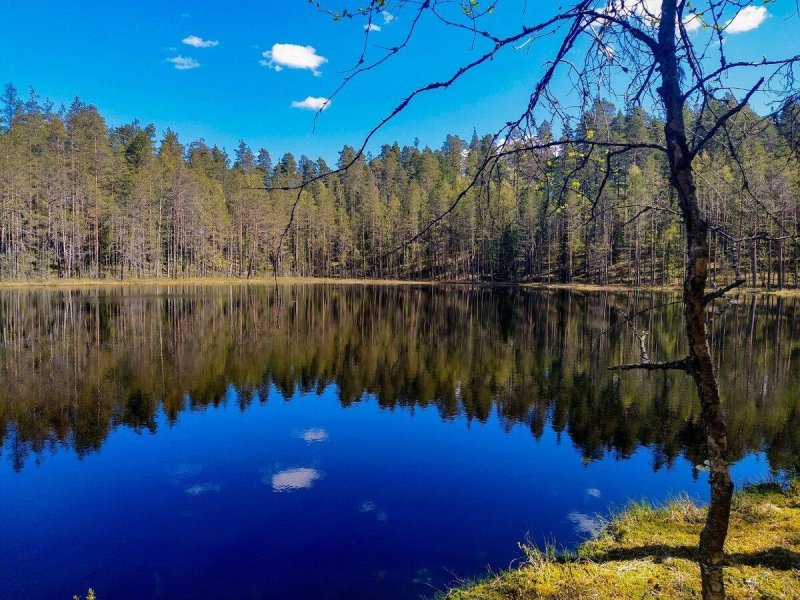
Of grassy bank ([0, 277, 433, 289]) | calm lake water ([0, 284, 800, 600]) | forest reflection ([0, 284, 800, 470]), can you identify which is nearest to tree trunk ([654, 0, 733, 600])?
calm lake water ([0, 284, 800, 600])

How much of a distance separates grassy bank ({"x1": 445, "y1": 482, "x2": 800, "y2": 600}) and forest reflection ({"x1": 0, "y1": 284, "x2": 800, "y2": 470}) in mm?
4878

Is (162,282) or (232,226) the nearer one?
(162,282)

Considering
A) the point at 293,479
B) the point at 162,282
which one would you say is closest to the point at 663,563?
the point at 293,479

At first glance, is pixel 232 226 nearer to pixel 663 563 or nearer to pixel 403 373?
pixel 403 373

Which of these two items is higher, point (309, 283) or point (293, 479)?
point (309, 283)

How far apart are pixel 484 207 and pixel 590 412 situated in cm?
1361

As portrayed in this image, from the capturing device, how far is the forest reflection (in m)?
13.6

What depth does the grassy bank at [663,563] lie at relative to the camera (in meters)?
4.84

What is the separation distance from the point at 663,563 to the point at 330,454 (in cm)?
815

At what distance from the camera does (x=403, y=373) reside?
69.2 feet

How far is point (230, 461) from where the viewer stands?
1172cm

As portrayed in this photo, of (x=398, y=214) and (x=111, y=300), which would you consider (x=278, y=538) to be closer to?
(x=111, y=300)

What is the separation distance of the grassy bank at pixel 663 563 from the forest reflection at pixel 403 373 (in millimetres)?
4878

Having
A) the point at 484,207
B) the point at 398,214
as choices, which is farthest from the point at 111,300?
the point at 398,214
